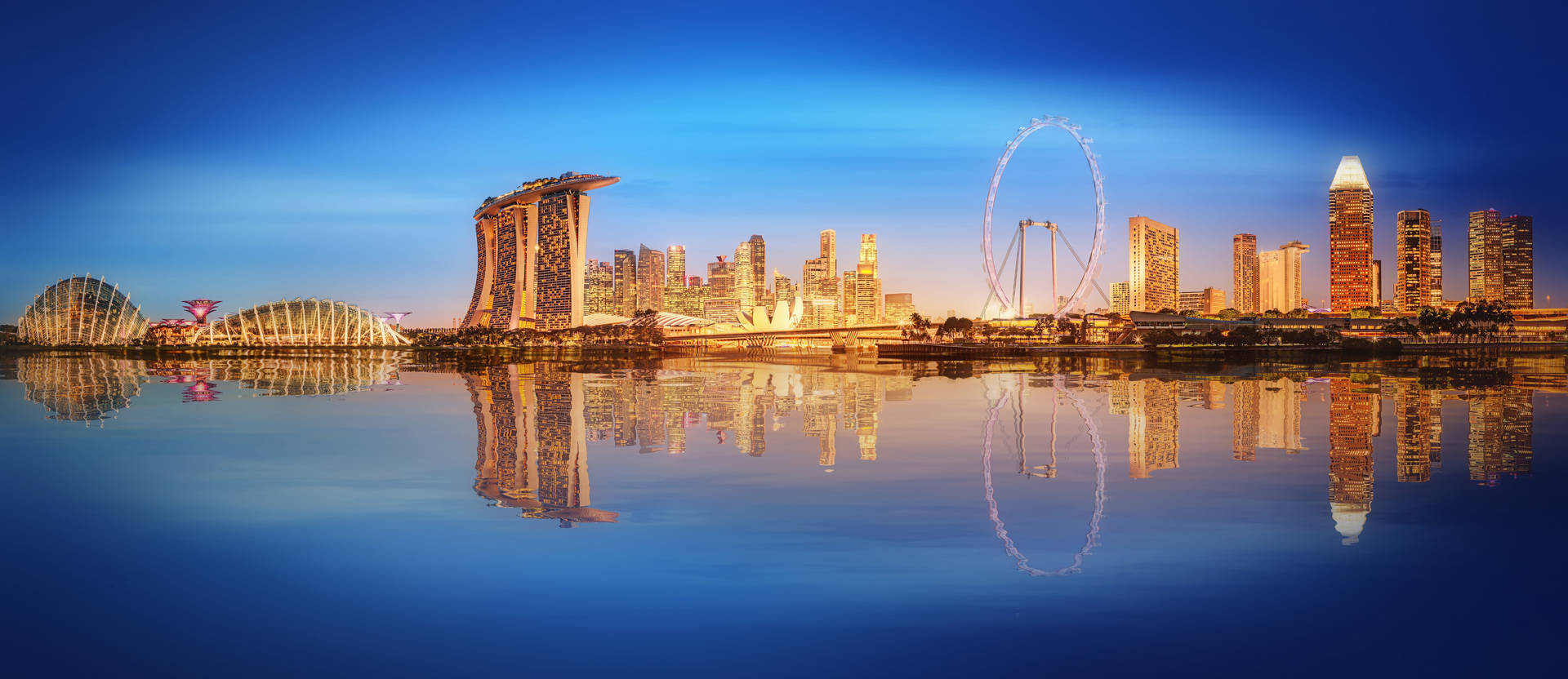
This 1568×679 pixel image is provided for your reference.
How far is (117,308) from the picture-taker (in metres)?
185

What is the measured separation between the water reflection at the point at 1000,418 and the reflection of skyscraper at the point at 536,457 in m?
0.06

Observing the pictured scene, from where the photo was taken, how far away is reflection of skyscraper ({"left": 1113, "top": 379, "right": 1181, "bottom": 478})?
65.3 feet

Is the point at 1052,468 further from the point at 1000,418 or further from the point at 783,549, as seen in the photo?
the point at 1000,418

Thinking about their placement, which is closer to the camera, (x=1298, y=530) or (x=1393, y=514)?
(x=1298, y=530)

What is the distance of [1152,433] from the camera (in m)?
25.9

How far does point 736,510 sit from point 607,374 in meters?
52.9

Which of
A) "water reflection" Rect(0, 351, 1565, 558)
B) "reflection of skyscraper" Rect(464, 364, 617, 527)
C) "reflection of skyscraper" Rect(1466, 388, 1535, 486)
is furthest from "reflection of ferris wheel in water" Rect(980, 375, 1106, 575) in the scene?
"reflection of skyscraper" Rect(1466, 388, 1535, 486)

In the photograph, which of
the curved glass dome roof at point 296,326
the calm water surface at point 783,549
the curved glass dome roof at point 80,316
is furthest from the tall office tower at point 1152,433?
the curved glass dome roof at point 80,316

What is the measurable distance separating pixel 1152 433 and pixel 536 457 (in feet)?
50.3

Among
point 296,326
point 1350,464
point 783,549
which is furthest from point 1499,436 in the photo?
point 296,326

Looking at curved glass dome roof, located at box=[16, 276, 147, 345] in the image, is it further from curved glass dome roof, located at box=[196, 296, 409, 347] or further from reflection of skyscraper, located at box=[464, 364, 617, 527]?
reflection of skyscraper, located at box=[464, 364, 617, 527]

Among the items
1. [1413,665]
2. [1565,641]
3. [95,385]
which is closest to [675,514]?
[1413,665]

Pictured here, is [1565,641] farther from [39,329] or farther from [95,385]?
[39,329]

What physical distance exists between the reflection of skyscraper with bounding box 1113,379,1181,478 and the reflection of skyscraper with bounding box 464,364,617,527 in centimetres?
997
